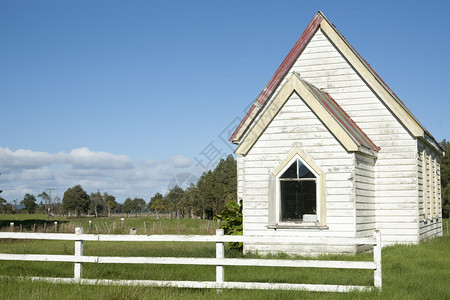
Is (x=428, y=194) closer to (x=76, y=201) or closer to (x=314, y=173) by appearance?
(x=314, y=173)

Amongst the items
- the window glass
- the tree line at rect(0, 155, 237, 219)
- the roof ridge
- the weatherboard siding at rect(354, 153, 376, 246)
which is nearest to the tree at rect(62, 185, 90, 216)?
the tree line at rect(0, 155, 237, 219)

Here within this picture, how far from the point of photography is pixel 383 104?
61.1 ft

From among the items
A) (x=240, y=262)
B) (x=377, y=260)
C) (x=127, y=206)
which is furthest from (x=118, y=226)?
(x=127, y=206)

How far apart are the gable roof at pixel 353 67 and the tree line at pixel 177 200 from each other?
178 feet

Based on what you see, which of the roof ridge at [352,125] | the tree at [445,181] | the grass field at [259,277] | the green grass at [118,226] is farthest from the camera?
the tree at [445,181]

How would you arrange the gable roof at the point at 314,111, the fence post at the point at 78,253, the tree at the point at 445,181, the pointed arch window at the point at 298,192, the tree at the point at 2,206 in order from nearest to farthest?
the fence post at the point at 78,253 → the gable roof at the point at 314,111 → the pointed arch window at the point at 298,192 → the tree at the point at 445,181 → the tree at the point at 2,206

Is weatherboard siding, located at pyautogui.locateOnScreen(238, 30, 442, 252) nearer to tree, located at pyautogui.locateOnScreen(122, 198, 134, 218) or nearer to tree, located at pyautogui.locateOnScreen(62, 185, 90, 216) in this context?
tree, located at pyautogui.locateOnScreen(62, 185, 90, 216)

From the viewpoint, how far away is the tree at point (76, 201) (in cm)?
12681

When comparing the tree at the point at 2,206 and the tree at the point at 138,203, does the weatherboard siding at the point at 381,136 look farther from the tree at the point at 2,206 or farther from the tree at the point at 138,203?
the tree at the point at 138,203

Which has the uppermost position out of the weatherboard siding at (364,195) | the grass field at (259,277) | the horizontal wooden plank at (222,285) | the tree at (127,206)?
the weatherboard siding at (364,195)

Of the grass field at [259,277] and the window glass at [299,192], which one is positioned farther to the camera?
the window glass at [299,192]

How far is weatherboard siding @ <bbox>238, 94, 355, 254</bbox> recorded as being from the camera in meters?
15.3

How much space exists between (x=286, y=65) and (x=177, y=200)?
106180 millimetres

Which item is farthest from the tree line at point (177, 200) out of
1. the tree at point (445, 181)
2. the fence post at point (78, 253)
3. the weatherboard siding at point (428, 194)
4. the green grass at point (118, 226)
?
the fence post at point (78, 253)
